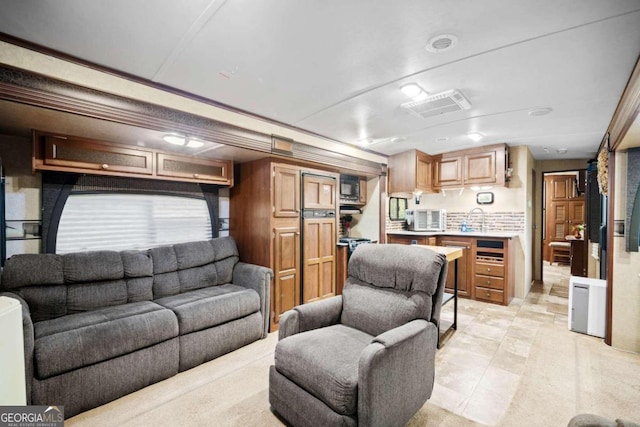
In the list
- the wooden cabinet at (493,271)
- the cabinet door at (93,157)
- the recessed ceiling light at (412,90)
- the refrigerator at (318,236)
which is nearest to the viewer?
the recessed ceiling light at (412,90)

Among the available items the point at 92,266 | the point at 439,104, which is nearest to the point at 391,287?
the point at 439,104

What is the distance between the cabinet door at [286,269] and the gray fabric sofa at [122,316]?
0.28 m

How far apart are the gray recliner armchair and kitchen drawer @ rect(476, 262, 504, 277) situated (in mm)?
2748

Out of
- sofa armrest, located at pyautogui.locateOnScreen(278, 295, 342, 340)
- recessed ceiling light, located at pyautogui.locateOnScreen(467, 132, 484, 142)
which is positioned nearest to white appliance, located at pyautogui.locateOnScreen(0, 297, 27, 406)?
sofa armrest, located at pyautogui.locateOnScreen(278, 295, 342, 340)

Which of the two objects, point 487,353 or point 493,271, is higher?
point 493,271

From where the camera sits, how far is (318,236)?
13.0ft

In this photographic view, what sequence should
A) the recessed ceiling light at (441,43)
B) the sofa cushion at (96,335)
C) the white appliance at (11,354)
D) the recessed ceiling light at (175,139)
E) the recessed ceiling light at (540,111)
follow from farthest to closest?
the recessed ceiling light at (540,111) < the recessed ceiling light at (175,139) < the sofa cushion at (96,335) < the recessed ceiling light at (441,43) < the white appliance at (11,354)

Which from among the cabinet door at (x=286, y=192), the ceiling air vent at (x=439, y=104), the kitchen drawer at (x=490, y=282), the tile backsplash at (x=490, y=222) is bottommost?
the kitchen drawer at (x=490, y=282)

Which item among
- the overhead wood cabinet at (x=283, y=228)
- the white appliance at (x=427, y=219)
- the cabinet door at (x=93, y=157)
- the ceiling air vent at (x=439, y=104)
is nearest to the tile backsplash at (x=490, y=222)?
the white appliance at (x=427, y=219)

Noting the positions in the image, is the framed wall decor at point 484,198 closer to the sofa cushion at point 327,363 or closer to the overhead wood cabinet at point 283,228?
the overhead wood cabinet at point 283,228

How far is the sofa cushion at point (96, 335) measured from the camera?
6.19 feet

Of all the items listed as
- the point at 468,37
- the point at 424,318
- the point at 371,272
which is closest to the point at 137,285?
the point at 371,272

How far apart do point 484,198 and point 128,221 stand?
5150 mm

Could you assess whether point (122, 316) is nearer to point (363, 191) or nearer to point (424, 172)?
point (363, 191)
